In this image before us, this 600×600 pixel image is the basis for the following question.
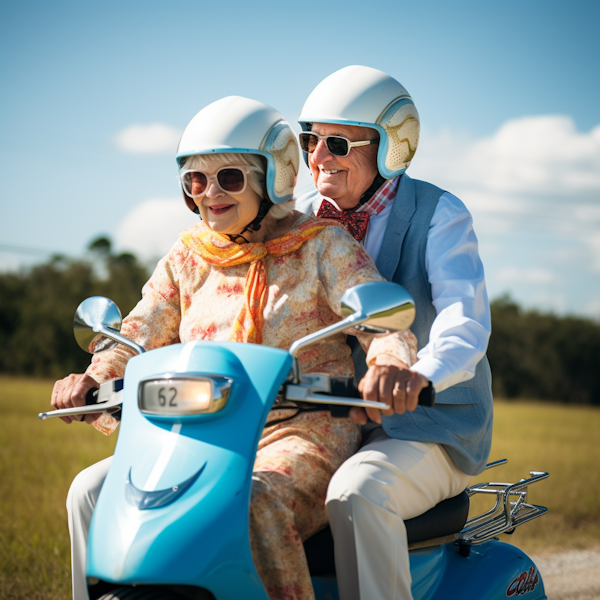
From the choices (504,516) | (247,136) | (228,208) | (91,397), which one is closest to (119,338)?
(91,397)

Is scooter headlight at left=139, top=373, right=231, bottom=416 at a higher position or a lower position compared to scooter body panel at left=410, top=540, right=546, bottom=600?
higher

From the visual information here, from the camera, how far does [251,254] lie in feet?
9.05

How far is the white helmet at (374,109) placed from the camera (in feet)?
10.3

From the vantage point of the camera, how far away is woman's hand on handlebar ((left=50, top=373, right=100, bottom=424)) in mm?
2547

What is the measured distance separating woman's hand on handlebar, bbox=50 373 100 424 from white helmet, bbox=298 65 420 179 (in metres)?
1.36

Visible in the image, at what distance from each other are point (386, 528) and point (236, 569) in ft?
1.93

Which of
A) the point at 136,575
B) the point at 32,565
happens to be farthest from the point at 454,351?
the point at 32,565

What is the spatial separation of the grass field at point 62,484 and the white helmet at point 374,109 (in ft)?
9.76

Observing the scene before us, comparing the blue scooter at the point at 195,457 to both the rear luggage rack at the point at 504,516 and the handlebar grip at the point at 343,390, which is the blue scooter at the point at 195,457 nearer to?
the handlebar grip at the point at 343,390

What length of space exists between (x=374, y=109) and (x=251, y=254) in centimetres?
83

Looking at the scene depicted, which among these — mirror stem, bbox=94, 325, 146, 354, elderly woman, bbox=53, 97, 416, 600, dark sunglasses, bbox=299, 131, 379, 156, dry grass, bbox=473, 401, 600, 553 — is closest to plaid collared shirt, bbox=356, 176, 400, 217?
dark sunglasses, bbox=299, 131, 379, 156

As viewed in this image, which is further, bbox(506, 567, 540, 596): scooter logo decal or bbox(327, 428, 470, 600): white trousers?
bbox(506, 567, 540, 596): scooter logo decal

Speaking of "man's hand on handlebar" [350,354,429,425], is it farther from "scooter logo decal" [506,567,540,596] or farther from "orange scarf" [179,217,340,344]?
"scooter logo decal" [506,567,540,596]

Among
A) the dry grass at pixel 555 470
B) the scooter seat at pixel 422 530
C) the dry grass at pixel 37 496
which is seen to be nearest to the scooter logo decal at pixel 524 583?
the scooter seat at pixel 422 530
